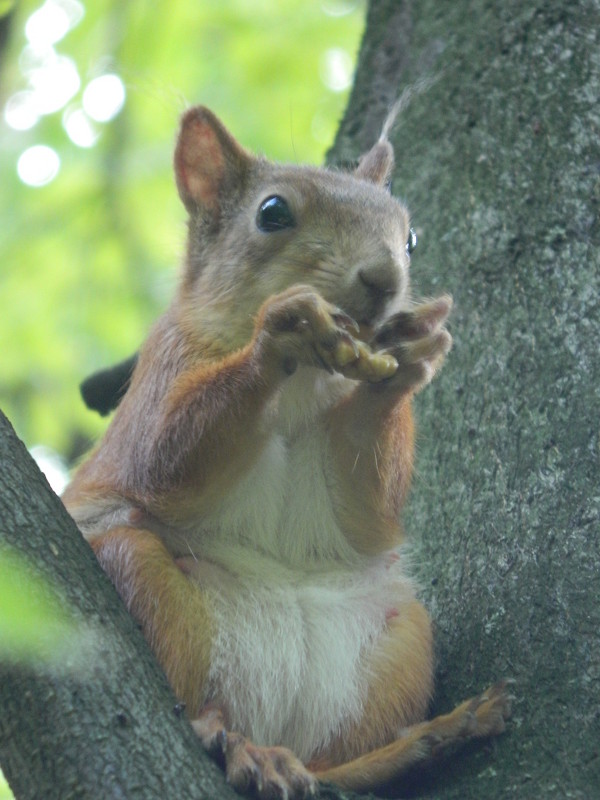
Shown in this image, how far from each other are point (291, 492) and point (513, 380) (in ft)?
3.00

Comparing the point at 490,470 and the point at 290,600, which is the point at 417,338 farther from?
the point at 290,600

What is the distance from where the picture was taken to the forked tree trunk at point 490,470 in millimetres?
2604

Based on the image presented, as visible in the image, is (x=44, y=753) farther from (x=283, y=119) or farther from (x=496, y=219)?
(x=283, y=119)

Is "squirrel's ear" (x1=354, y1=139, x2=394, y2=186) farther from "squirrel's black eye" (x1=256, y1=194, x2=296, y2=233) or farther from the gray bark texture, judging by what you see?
"squirrel's black eye" (x1=256, y1=194, x2=296, y2=233)

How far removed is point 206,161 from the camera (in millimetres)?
4762

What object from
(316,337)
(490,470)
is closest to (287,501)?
(490,470)

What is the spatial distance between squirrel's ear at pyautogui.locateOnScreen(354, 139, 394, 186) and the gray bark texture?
26cm

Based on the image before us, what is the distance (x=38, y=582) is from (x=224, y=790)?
2.30ft

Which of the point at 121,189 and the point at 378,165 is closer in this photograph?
the point at 378,165

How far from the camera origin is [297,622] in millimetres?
A: 3883

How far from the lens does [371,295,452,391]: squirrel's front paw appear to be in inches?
144

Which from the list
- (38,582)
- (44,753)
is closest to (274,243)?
(38,582)

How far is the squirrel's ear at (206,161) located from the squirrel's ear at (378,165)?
513mm

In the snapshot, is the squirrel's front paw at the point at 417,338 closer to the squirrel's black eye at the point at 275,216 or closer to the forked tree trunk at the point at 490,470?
the forked tree trunk at the point at 490,470
